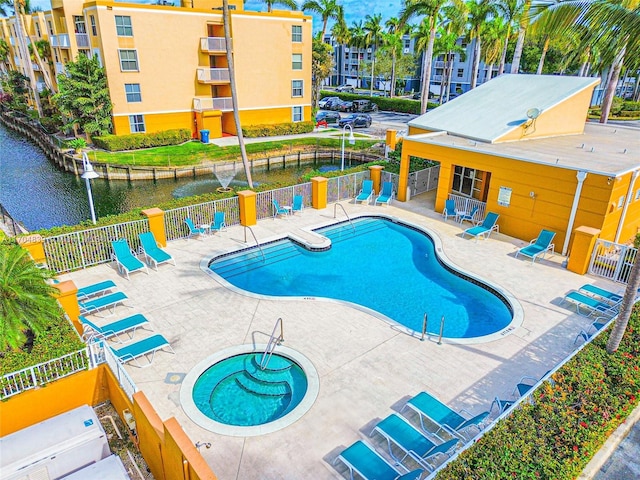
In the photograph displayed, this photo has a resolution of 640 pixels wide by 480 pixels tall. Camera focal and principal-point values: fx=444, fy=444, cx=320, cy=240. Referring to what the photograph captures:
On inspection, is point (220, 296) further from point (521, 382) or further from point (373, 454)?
point (521, 382)

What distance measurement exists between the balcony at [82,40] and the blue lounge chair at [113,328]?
30.2 metres

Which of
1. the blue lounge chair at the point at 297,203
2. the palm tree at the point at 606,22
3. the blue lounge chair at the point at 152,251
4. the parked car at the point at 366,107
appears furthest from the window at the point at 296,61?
the palm tree at the point at 606,22

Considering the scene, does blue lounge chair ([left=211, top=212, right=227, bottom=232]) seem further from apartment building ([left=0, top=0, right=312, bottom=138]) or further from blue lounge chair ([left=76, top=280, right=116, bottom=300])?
apartment building ([left=0, top=0, right=312, bottom=138])

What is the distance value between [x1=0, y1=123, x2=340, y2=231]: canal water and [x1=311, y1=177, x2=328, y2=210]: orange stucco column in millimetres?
10198

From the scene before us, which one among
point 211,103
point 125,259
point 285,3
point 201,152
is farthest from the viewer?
point 285,3

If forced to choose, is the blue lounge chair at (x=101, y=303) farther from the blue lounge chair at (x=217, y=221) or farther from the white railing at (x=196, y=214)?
the blue lounge chair at (x=217, y=221)

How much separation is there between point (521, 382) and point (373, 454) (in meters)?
4.07

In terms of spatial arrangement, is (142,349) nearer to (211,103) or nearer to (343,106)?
(211,103)

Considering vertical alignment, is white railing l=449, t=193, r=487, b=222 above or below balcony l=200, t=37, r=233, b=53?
below

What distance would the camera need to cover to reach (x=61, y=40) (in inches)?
1427

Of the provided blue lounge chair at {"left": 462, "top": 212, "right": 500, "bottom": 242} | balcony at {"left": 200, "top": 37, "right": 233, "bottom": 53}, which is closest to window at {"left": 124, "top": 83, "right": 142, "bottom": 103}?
balcony at {"left": 200, "top": 37, "right": 233, "bottom": 53}

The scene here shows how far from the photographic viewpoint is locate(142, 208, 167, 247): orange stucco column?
51.1 ft

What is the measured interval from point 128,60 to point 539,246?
3034cm

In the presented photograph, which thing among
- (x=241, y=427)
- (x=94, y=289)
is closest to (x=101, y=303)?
(x=94, y=289)
